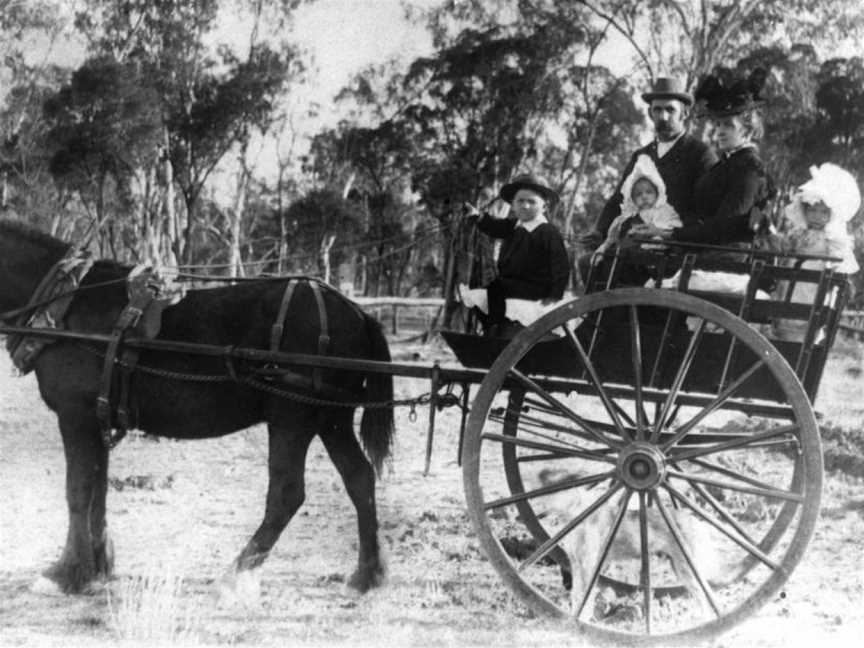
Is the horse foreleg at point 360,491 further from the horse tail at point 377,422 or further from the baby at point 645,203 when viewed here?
the baby at point 645,203

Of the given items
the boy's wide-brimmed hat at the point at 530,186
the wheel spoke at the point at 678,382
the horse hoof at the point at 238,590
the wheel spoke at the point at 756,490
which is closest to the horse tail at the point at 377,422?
the horse hoof at the point at 238,590

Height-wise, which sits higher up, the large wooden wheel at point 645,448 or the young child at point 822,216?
the young child at point 822,216

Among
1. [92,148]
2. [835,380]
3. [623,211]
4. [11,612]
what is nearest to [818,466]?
[623,211]

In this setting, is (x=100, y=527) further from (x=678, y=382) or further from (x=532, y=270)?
(x=678, y=382)

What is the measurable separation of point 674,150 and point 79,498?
12.3 feet

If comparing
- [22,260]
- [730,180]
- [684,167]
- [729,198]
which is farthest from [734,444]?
[22,260]

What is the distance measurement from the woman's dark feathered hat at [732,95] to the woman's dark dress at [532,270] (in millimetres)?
1069

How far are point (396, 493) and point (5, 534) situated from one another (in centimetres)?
283

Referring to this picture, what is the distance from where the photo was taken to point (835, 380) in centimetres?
1521

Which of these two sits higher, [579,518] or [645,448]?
[645,448]

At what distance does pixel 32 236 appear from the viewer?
4672 mm

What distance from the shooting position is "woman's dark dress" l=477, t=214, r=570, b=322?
174 inches

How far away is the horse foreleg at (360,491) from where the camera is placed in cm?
450

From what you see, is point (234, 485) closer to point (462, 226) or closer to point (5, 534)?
point (5, 534)
